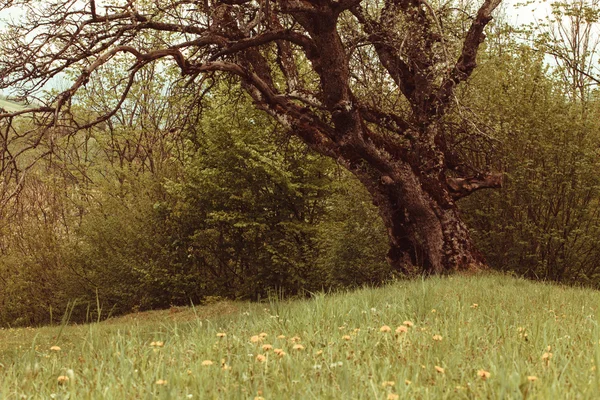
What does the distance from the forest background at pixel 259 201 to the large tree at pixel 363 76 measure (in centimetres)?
64

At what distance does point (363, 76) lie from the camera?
40.2 feet

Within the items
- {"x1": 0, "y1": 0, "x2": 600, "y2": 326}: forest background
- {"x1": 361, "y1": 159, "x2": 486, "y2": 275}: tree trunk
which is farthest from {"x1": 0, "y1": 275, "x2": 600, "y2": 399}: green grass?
{"x1": 361, "y1": 159, "x2": 486, "y2": 275}: tree trunk

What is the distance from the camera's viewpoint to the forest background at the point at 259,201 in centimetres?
1307

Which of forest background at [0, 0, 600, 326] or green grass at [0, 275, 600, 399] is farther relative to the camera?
forest background at [0, 0, 600, 326]

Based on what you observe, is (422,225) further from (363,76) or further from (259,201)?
(259,201)

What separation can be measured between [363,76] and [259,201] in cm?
1061

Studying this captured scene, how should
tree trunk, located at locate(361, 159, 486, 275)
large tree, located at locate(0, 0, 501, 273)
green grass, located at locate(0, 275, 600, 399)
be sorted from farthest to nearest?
tree trunk, located at locate(361, 159, 486, 275) < large tree, located at locate(0, 0, 501, 273) < green grass, located at locate(0, 275, 600, 399)

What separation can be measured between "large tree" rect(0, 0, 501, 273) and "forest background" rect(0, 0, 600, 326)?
2.10ft

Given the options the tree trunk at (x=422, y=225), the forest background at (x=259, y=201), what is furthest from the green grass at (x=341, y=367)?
the tree trunk at (x=422, y=225)

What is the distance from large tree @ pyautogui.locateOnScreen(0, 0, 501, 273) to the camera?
9555 mm

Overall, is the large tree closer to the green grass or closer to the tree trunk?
the tree trunk

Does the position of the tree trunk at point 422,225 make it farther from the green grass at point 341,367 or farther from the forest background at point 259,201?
the green grass at point 341,367

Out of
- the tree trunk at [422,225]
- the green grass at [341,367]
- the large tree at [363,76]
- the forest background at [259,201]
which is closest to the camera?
the green grass at [341,367]

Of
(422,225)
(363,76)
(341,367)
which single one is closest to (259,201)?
(363,76)
